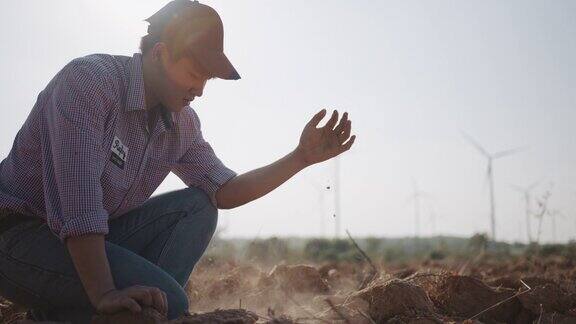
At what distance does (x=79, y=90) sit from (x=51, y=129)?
185 mm

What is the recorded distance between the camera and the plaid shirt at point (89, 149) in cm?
226

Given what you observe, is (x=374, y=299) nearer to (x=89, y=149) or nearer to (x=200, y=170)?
(x=200, y=170)

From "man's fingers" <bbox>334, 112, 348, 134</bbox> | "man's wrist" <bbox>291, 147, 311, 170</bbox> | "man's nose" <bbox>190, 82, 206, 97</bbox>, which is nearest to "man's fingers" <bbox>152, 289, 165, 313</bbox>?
"man's nose" <bbox>190, 82, 206, 97</bbox>

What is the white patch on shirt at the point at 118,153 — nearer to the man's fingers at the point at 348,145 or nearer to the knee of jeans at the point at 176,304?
the knee of jeans at the point at 176,304

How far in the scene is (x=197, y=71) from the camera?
2.67 m

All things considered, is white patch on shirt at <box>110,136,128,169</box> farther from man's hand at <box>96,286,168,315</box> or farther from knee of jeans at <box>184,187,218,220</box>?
man's hand at <box>96,286,168,315</box>

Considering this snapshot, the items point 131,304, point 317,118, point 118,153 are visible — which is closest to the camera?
point 131,304

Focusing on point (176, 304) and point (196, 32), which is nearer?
point (176, 304)

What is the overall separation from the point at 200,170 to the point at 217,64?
2.37 ft

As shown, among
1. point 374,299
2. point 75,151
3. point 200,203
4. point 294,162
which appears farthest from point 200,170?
point 374,299

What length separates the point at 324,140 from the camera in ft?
10.00

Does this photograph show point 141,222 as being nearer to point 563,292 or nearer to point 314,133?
point 314,133

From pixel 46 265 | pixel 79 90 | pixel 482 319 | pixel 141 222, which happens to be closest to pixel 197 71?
pixel 79 90

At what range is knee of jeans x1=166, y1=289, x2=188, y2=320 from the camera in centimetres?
251
